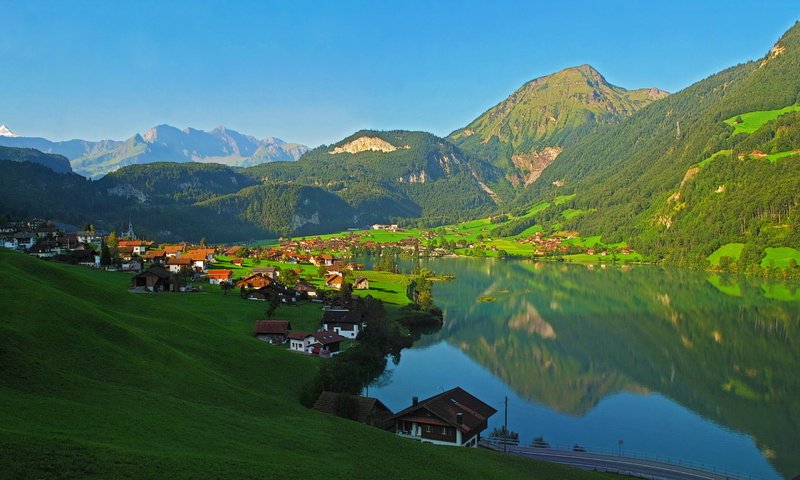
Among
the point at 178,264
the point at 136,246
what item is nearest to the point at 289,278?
the point at 178,264

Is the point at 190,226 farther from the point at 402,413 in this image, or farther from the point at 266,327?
the point at 402,413

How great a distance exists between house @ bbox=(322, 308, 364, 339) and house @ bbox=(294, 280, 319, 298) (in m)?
15.5

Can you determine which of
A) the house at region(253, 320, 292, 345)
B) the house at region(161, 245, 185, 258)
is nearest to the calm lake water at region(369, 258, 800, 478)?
the house at region(253, 320, 292, 345)

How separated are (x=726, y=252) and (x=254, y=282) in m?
101

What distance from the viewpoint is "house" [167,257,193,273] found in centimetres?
7938

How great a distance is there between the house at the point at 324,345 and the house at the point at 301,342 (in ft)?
0.95

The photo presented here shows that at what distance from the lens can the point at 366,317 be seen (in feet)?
195

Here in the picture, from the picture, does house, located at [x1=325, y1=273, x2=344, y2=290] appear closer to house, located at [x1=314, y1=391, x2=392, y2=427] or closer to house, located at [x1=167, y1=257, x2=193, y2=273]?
house, located at [x1=167, y1=257, x2=193, y2=273]

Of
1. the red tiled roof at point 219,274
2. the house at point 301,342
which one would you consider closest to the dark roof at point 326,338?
the house at point 301,342

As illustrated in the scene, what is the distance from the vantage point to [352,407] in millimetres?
30328

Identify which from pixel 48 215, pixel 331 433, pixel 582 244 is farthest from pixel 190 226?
pixel 331 433

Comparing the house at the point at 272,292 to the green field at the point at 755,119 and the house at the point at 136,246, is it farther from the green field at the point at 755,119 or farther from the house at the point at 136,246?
the green field at the point at 755,119

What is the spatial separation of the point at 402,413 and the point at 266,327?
1970cm

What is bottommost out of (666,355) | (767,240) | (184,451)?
(666,355)
